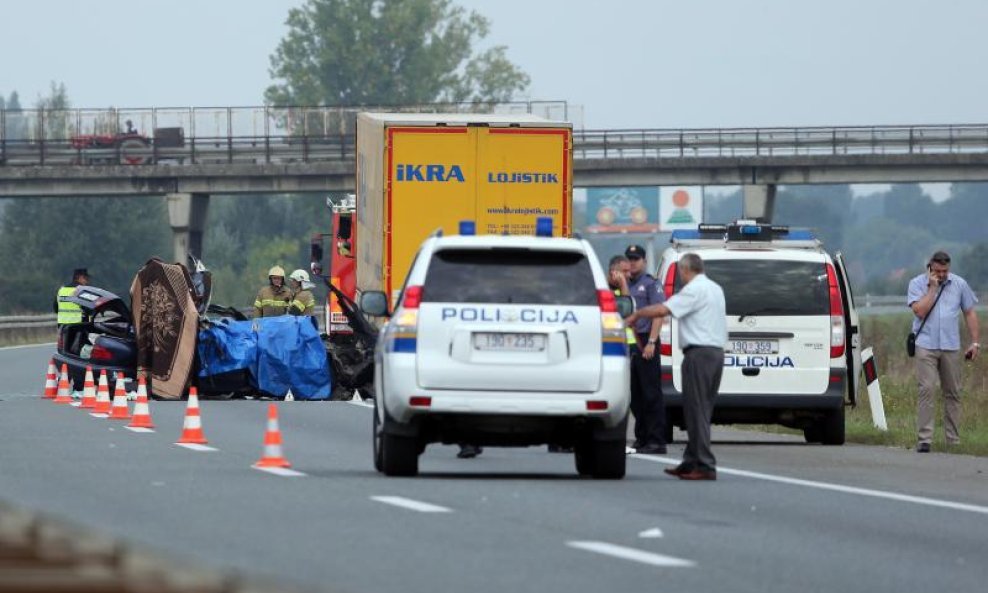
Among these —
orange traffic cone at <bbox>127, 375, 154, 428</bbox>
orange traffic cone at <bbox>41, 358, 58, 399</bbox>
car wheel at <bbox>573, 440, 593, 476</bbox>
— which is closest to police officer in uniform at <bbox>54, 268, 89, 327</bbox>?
orange traffic cone at <bbox>41, 358, 58, 399</bbox>

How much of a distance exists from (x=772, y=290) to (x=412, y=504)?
27.3ft

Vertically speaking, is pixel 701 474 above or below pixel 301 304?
below

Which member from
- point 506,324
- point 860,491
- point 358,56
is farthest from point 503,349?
point 358,56

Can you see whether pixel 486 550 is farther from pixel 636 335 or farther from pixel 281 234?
pixel 281 234

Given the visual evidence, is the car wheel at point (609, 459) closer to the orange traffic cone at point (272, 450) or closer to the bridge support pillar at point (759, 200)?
the orange traffic cone at point (272, 450)

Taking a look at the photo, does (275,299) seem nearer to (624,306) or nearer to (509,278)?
(624,306)

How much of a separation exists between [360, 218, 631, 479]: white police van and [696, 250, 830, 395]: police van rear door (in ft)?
18.1

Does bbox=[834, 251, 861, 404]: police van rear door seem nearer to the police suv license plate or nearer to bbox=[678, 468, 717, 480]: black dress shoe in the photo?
the police suv license plate

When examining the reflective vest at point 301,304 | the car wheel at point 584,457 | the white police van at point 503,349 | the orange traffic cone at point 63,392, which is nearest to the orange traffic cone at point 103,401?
the orange traffic cone at point 63,392

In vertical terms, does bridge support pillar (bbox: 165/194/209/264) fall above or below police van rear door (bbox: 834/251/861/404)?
above

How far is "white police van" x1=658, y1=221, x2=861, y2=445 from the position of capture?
2109 centimetres

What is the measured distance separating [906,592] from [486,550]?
83.0 inches

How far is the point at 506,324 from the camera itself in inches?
604

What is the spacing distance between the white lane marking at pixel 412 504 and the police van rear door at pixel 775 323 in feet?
24.8
